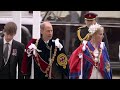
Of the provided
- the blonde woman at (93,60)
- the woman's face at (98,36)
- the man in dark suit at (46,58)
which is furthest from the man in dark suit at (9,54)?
the woman's face at (98,36)

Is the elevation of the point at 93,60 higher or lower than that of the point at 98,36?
lower

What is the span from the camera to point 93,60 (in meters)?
4.89

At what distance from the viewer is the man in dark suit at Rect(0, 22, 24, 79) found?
15.8 feet

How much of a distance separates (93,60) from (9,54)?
3.19 feet

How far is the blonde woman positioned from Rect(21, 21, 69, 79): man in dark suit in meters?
0.21

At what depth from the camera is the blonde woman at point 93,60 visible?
4.89m

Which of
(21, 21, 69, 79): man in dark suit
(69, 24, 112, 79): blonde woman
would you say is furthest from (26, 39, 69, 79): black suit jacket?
(69, 24, 112, 79): blonde woman

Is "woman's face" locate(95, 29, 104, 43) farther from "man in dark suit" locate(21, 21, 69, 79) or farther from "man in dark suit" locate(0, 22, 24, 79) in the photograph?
"man in dark suit" locate(0, 22, 24, 79)

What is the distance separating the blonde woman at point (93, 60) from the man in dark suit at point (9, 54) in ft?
2.12

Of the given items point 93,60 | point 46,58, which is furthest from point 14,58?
point 93,60

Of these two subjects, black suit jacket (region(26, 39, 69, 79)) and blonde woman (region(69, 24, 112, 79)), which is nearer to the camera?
black suit jacket (region(26, 39, 69, 79))

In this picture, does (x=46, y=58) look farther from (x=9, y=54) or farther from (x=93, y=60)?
(x=93, y=60)
